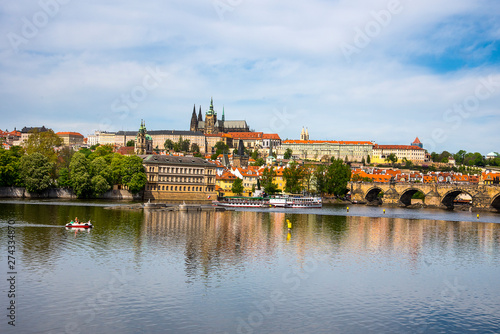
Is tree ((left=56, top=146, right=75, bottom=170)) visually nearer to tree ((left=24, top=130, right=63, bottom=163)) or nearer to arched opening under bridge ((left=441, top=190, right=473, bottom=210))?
tree ((left=24, top=130, right=63, bottom=163))

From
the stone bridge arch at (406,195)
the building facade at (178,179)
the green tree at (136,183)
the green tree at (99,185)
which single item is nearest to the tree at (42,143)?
the building facade at (178,179)

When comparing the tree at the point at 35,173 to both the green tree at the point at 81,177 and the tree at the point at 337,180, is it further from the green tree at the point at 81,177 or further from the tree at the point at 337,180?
the tree at the point at 337,180

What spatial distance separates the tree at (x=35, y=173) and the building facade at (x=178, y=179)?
17739 mm

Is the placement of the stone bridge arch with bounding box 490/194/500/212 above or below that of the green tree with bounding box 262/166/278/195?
below

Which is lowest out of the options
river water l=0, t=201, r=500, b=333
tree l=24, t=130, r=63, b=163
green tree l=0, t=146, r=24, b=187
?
river water l=0, t=201, r=500, b=333

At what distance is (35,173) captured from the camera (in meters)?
76.6

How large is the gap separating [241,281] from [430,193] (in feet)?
262

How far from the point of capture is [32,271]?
25.1 meters

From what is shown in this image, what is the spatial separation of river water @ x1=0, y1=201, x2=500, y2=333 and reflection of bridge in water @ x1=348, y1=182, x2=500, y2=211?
5129 centimetres

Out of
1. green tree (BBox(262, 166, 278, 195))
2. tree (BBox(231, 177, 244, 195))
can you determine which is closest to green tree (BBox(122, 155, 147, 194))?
tree (BBox(231, 177, 244, 195))

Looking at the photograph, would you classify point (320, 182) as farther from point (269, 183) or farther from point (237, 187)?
point (237, 187)

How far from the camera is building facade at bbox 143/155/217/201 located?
3602 inches

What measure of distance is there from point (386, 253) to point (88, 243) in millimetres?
19501

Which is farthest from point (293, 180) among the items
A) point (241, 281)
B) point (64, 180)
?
point (241, 281)
